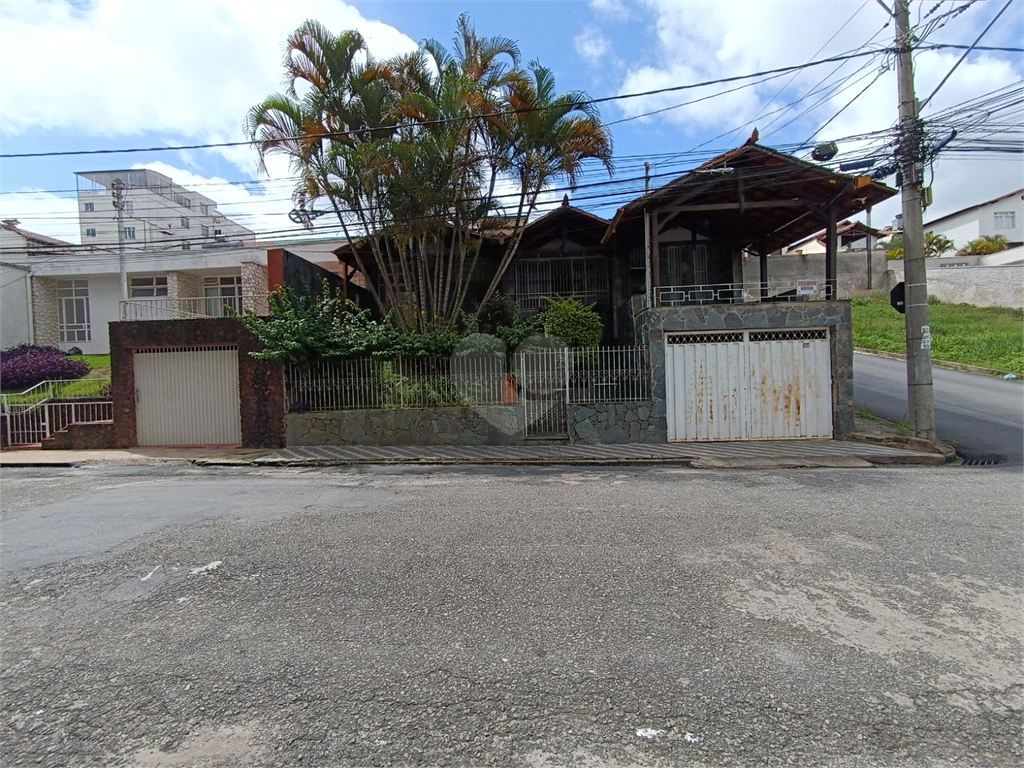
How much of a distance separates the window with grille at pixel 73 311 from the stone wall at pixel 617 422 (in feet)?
73.8

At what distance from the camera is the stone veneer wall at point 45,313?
23.1m

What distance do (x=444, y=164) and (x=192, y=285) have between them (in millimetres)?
15681

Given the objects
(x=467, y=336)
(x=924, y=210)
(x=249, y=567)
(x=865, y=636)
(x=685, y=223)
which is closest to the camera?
(x=865, y=636)

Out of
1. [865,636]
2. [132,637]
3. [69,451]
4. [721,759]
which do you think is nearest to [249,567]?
[132,637]

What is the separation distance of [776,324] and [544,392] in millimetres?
5085

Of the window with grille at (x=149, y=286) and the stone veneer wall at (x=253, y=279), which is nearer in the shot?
the stone veneer wall at (x=253, y=279)

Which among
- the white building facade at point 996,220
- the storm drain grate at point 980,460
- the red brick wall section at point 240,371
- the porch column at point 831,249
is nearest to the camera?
the storm drain grate at point 980,460

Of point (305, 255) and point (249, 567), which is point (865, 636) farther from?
point (305, 255)

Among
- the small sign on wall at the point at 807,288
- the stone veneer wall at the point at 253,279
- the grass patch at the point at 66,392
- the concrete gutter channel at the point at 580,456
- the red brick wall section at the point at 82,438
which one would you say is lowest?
the concrete gutter channel at the point at 580,456

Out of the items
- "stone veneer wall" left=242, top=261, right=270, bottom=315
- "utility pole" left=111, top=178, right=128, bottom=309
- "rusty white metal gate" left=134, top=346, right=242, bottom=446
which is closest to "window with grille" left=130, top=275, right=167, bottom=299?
"utility pole" left=111, top=178, right=128, bottom=309

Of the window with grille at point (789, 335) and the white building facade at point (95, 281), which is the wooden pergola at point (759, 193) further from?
the white building facade at point (95, 281)

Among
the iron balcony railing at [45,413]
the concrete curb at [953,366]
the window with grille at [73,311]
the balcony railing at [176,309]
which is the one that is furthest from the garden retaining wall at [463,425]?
the window with grille at [73,311]

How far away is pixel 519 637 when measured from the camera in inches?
130

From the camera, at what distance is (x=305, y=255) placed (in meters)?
25.8
